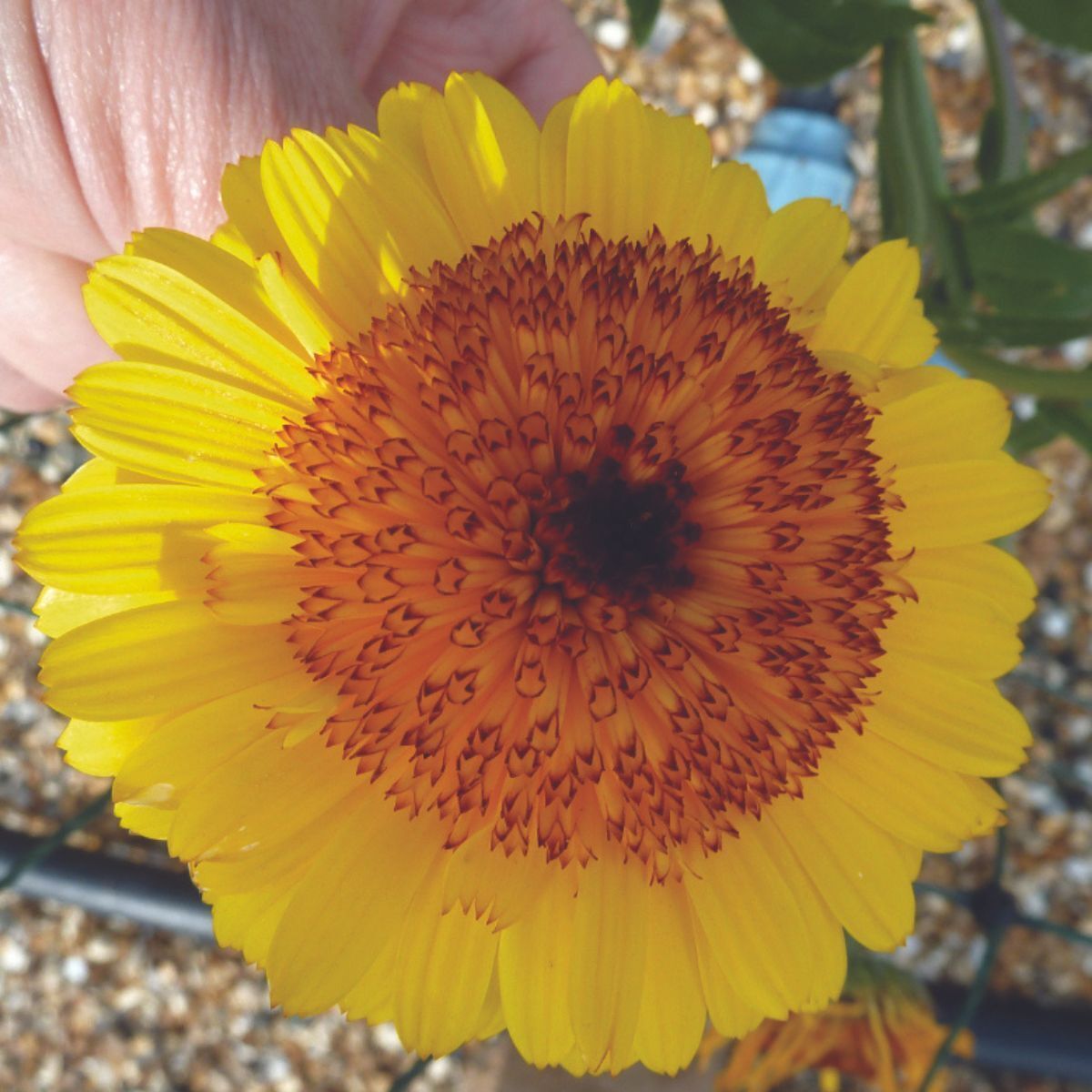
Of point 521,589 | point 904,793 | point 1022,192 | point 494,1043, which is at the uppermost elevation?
point 1022,192

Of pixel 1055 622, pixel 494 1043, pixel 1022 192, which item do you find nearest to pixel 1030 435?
pixel 1022 192

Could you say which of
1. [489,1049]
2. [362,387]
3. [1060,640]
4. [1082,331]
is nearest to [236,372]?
[362,387]

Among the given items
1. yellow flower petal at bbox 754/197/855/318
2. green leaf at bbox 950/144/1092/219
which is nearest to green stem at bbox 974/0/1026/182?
green leaf at bbox 950/144/1092/219

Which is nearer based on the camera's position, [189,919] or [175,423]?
[175,423]

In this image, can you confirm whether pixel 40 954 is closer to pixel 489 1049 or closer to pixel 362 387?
pixel 489 1049

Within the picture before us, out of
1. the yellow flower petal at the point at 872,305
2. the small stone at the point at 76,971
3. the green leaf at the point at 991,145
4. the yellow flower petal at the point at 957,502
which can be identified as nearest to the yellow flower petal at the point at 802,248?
the yellow flower petal at the point at 872,305

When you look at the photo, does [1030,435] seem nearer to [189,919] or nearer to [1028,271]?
[1028,271]
